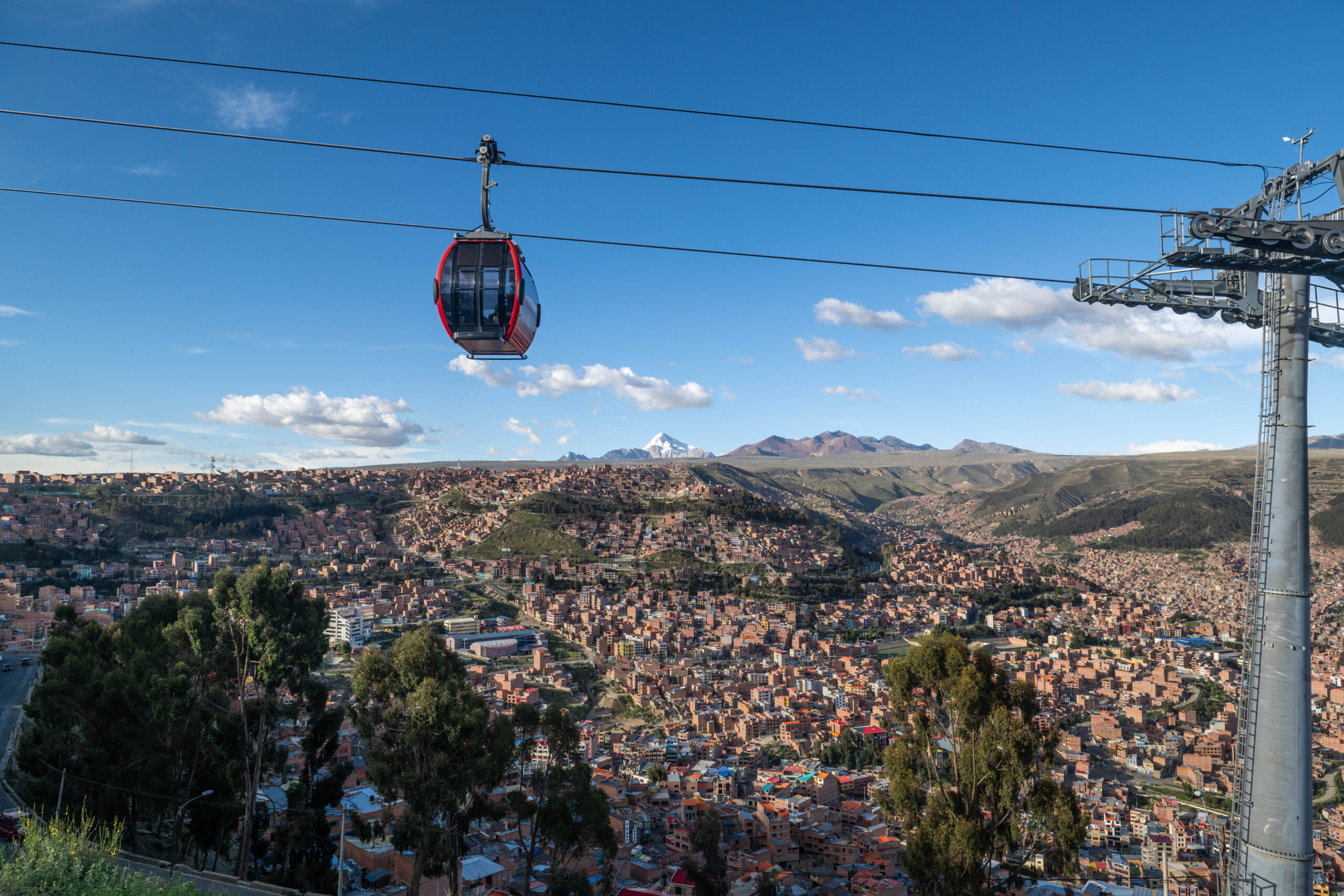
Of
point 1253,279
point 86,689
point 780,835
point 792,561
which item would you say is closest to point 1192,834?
point 780,835

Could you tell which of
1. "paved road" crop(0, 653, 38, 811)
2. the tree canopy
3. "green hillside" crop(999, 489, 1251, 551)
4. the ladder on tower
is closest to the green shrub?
the tree canopy

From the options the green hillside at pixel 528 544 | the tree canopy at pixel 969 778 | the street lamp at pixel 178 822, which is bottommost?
the green hillside at pixel 528 544

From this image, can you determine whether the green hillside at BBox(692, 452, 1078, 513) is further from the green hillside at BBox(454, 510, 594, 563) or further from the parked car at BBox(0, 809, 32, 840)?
the parked car at BBox(0, 809, 32, 840)

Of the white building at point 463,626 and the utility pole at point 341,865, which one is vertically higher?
the utility pole at point 341,865

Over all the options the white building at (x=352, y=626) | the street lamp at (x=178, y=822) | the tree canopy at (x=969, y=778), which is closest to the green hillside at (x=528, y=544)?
the white building at (x=352, y=626)

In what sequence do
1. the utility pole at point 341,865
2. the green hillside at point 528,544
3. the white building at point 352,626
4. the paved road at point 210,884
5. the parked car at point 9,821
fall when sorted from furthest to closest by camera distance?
the green hillside at point 528,544, the white building at point 352,626, the parked car at point 9,821, the paved road at point 210,884, the utility pole at point 341,865

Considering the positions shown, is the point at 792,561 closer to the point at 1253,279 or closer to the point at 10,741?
the point at 10,741

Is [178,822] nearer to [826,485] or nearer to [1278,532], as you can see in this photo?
[1278,532]

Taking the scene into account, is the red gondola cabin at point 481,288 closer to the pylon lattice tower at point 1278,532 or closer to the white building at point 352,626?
the pylon lattice tower at point 1278,532
